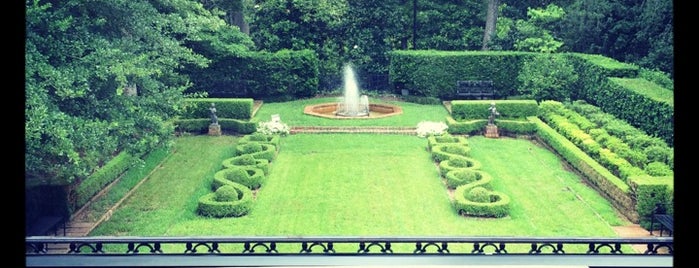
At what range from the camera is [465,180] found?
16.9 meters

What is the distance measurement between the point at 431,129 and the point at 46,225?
12.1m

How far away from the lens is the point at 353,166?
1905 cm

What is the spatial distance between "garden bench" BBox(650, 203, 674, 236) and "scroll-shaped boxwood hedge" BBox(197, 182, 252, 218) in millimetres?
7433

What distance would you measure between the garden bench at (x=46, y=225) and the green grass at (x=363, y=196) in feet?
2.22

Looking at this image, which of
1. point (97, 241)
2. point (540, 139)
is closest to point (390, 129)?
point (540, 139)

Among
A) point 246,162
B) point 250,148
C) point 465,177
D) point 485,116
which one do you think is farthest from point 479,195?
point 485,116

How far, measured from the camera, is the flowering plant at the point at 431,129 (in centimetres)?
2239

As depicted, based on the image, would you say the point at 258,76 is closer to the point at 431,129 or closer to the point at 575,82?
the point at 431,129

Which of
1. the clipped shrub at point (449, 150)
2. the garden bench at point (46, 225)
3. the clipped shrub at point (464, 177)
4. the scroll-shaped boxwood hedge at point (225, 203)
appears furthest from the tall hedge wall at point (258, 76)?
the garden bench at point (46, 225)

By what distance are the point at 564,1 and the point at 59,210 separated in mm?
24380

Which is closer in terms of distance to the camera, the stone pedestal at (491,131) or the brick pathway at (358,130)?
the stone pedestal at (491,131)

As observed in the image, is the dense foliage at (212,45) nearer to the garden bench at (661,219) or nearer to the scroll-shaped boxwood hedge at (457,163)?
the scroll-shaped boxwood hedge at (457,163)

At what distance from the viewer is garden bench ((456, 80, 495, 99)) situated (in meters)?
29.0

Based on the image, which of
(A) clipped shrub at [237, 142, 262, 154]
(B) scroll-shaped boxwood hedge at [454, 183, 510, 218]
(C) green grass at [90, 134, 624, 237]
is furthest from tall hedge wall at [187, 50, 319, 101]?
(B) scroll-shaped boxwood hedge at [454, 183, 510, 218]
